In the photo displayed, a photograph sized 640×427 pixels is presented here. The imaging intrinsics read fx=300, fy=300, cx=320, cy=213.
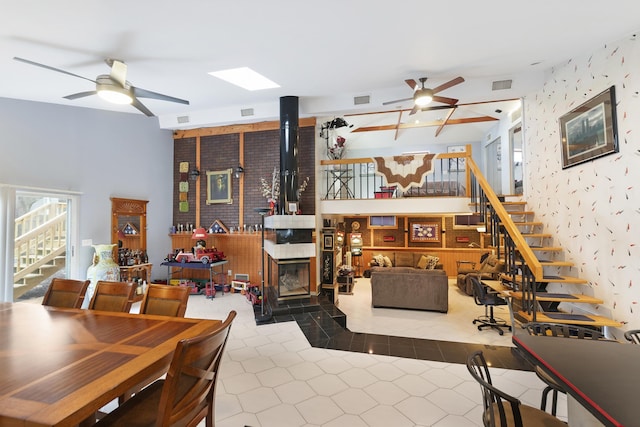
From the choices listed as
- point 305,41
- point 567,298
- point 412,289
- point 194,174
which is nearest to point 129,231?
point 194,174

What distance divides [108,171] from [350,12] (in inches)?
210

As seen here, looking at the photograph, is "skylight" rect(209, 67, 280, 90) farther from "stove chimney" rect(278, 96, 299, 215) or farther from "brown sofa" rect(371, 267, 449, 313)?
"brown sofa" rect(371, 267, 449, 313)

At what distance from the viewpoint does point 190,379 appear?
1474mm

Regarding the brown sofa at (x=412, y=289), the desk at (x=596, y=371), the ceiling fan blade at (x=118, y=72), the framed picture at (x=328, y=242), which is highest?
the ceiling fan blade at (x=118, y=72)

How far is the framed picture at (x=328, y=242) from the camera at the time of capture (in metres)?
6.61

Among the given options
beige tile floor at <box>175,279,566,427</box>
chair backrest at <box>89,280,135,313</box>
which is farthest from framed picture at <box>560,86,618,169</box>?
chair backrest at <box>89,280,135,313</box>

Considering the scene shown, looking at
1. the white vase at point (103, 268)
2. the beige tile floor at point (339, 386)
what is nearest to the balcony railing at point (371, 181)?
the beige tile floor at point (339, 386)

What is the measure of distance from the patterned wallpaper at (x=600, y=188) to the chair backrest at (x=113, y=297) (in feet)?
17.2

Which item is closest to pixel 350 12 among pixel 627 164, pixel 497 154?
pixel 627 164

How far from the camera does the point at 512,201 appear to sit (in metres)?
6.05

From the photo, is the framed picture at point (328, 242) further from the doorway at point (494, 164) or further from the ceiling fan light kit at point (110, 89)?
the doorway at point (494, 164)

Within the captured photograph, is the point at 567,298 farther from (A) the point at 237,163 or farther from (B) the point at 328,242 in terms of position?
(A) the point at 237,163

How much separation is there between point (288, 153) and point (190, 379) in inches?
177

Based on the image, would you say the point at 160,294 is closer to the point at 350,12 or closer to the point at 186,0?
the point at 186,0
